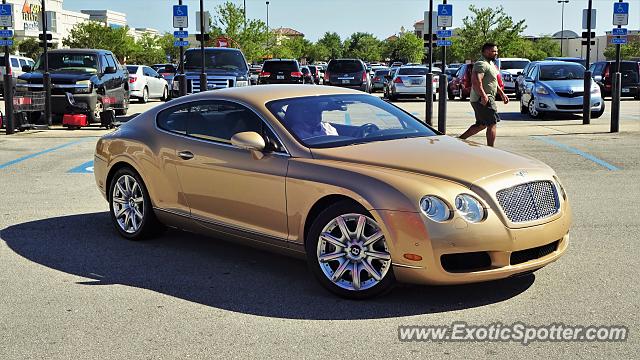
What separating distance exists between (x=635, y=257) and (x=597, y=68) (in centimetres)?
2818

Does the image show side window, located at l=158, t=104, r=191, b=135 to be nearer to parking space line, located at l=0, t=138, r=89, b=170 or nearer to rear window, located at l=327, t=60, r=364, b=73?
parking space line, located at l=0, t=138, r=89, b=170

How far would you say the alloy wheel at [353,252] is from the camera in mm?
5344

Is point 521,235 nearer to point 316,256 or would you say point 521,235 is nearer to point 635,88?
point 316,256

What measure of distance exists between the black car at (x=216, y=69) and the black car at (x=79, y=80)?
7.85 ft

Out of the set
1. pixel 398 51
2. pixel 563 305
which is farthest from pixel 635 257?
pixel 398 51

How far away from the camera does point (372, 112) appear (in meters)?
6.91

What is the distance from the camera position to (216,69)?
23266 millimetres

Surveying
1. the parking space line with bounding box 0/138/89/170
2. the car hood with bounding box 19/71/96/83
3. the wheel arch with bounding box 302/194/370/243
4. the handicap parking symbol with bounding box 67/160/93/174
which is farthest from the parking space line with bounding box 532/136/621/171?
the car hood with bounding box 19/71/96/83

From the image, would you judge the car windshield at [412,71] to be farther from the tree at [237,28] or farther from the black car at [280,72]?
the tree at [237,28]

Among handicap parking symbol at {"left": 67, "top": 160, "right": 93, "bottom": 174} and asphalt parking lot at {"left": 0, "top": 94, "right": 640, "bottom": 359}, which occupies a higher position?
handicap parking symbol at {"left": 67, "top": 160, "right": 93, "bottom": 174}

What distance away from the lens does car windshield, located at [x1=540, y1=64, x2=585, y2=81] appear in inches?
880

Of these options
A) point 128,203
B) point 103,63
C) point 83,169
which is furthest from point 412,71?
point 128,203

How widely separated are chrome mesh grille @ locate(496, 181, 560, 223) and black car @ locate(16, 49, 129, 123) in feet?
50.5

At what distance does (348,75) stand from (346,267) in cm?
2768
